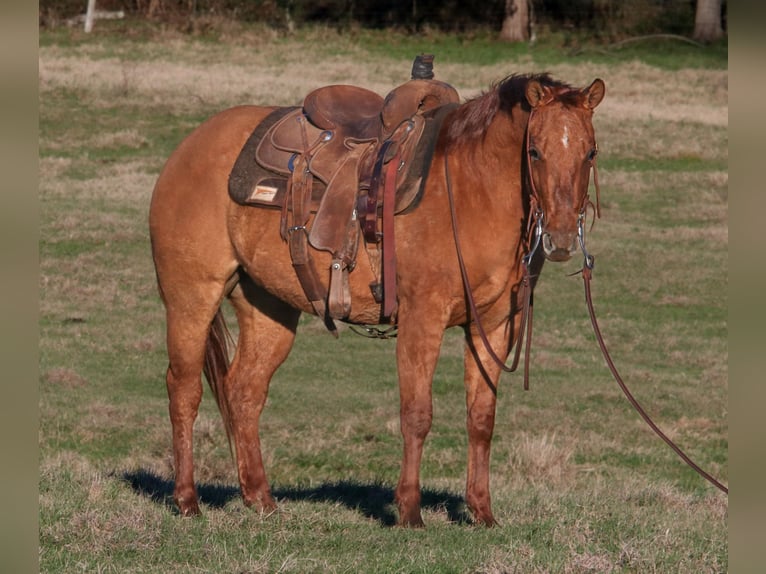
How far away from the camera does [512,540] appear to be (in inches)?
194

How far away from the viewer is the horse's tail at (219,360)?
6836mm

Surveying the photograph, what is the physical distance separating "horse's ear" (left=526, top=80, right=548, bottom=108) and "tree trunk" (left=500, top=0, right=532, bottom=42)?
36.0 meters

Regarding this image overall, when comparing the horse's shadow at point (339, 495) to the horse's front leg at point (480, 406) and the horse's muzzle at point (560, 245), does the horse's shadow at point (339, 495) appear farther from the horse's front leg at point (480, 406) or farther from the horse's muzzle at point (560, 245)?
the horse's muzzle at point (560, 245)

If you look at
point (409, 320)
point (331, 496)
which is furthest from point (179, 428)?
point (409, 320)

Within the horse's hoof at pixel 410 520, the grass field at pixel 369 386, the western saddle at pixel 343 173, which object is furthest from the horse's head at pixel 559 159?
the horse's hoof at pixel 410 520

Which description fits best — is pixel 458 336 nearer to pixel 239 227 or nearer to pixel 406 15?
pixel 239 227

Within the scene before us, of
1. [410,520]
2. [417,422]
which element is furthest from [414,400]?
[410,520]

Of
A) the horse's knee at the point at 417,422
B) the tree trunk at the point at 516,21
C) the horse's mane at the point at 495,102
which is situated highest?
the horse's mane at the point at 495,102

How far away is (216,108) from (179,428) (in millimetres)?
21284

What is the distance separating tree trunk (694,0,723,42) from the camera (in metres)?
40.0

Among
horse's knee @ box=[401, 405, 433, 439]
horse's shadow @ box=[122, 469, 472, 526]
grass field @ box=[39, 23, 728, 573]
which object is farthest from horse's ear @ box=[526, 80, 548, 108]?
horse's shadow @ box=[122, 469, 472, 526]

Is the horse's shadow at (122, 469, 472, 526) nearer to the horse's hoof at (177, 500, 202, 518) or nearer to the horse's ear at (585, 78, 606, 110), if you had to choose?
the horse's hoof at (177, 500, 202, 518)

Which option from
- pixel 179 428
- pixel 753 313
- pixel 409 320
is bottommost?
pixel 179 428

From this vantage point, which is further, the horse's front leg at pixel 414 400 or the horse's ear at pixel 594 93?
the horse's front leg at pixel 414 400
